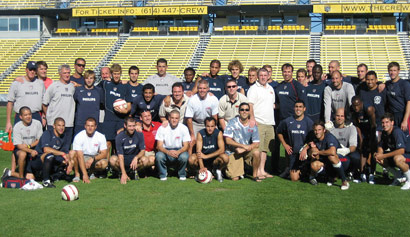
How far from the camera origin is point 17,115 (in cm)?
850

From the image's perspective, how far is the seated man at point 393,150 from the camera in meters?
7.64

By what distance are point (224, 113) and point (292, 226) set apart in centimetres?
363

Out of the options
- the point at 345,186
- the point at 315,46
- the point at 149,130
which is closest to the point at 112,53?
the point at 315,46

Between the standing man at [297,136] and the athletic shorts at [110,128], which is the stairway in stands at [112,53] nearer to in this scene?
the athletic shorts at [110,128]

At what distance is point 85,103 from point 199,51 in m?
27.5

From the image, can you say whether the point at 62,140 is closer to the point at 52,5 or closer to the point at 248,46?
the point at 248,46

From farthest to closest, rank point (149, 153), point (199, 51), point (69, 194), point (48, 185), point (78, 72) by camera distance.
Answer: point (199, 51), point (78, 72), point (149, 153), point (48, 185), point (69, 194)

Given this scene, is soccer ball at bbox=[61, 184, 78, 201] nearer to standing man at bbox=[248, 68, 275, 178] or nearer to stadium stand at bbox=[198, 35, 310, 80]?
standing man at bbox=[248, 68, 275, 178]

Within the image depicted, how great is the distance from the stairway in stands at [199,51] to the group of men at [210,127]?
995 inches

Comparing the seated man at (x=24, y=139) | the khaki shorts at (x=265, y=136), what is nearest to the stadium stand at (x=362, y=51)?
the khaki shorts at (x=265, y=136)

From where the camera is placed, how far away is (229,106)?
8555 mm

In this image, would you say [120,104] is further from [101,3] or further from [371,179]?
[101,3]

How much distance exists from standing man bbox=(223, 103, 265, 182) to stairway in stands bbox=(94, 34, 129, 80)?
2710 cm

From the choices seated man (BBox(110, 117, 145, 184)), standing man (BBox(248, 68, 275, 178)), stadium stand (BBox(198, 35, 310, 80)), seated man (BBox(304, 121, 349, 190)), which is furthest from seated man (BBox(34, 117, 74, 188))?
stadium stand (BBox(198, 35, 310, 80))
